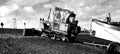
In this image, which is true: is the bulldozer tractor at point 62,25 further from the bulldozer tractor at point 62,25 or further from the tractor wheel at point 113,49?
the tractor wheel at point 113,49

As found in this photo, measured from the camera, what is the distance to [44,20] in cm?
3181

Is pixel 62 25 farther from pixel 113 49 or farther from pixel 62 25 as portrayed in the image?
pixel 113 49

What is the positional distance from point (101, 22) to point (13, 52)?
9.23 metres

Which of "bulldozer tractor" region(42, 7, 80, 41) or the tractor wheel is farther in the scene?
"bulldozer tractor" region(42, 7, 80, 41)

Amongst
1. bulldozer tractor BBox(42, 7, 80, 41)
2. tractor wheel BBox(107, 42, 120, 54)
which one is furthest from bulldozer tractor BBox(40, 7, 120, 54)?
tractor wheel BBox(107, 42, 120, 54)

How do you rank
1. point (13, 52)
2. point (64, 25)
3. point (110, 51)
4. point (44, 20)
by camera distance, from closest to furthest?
1. point (13, 52)
2. point (110, 51)
3. point (64, 25)
4. point (44, 20)

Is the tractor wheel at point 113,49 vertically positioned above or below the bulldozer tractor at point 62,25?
below

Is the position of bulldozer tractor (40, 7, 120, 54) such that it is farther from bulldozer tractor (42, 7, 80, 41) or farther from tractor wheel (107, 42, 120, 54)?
tractor wheel (107, 42, 120, 54)

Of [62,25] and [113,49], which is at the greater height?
[62,25]

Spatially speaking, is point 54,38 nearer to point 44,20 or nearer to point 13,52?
point 44,20

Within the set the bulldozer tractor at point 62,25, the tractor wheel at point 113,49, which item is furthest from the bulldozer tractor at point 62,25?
the tractor wheel at point 113,49

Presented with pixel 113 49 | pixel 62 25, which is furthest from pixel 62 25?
pixel 113 49

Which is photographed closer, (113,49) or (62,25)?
(113,49)

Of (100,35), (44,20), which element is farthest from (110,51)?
(44,20)
